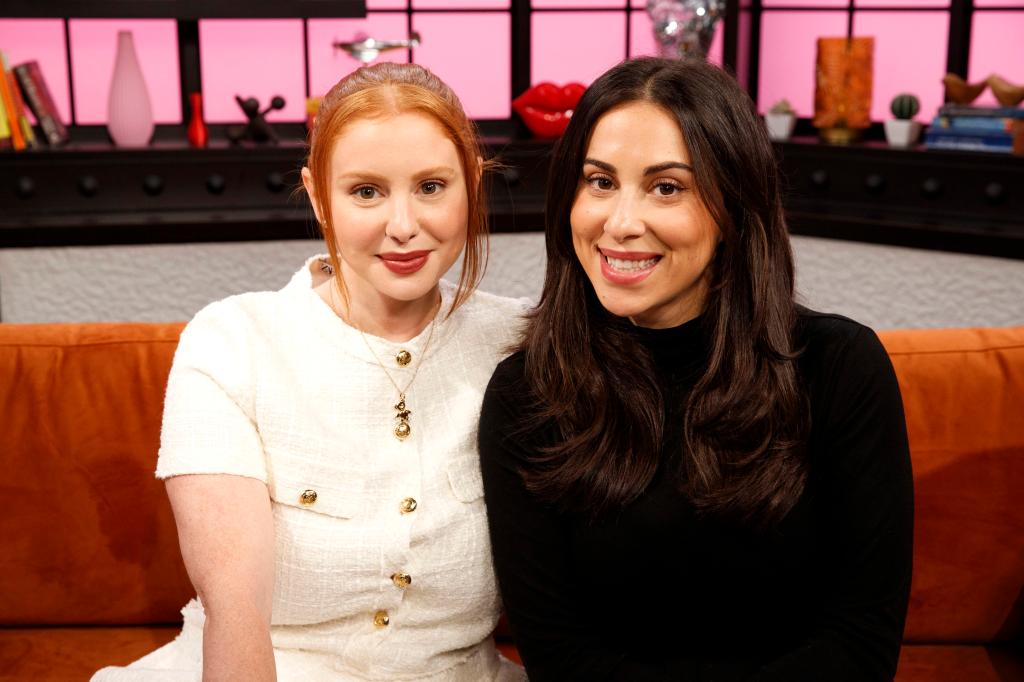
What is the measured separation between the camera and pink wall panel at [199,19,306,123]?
3.82 m

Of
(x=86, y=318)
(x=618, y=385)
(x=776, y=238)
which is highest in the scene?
(x=776, y=238)

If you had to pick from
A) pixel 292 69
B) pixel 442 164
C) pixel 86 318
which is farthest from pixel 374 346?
pixel 292 69

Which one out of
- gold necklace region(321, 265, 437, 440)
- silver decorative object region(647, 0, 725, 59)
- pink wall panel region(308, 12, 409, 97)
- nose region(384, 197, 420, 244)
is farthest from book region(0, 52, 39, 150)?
nose region(384, 197, 420, 244)

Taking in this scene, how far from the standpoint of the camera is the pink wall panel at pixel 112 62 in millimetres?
3746

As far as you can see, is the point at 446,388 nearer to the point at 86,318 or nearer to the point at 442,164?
the point at 442,164

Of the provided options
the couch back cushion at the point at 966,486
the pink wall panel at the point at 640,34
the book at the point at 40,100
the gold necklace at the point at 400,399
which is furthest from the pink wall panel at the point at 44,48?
the couch back cushion at the point at 966,486

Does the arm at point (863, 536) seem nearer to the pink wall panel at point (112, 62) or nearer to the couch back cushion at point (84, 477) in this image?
the couch back cushion at point (84, 477)

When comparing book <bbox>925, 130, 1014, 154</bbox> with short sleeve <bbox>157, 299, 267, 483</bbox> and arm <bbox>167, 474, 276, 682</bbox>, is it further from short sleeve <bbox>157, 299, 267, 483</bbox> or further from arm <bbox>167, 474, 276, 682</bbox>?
arm <bbox>167, 474, 276, 682</bbox>

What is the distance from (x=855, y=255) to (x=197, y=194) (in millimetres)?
1848

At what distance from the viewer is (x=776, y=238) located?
154cm

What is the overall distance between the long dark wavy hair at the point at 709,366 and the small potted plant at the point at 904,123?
6.94ft

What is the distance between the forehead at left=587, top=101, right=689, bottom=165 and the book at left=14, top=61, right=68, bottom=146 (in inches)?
96.1

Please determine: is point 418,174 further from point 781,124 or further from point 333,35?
point 333,35

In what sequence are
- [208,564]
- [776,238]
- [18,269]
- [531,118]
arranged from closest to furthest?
[208,564], [776,238], [18,269], [531,118]
